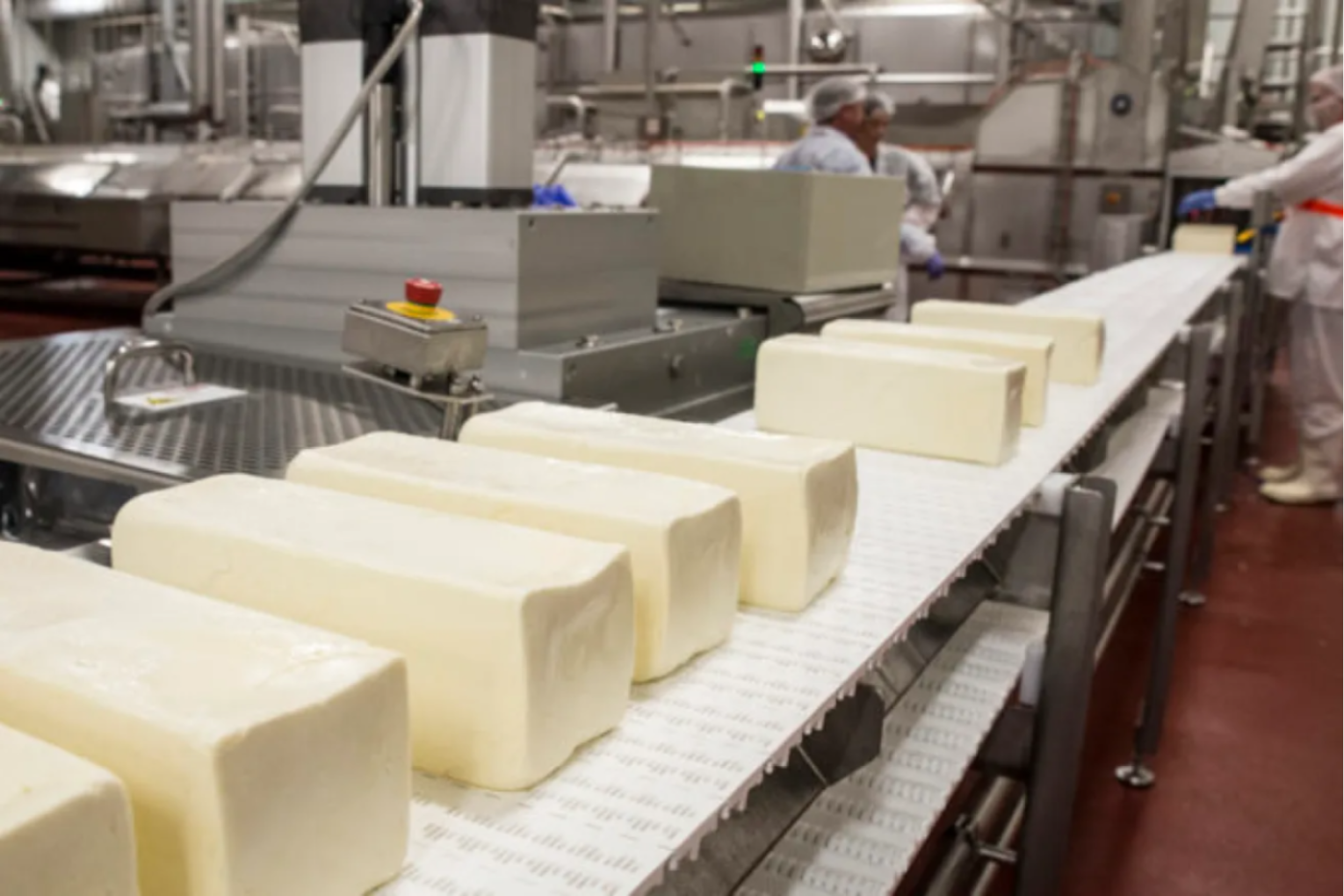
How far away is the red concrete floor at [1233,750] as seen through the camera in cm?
188

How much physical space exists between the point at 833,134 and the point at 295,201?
2.37 meters

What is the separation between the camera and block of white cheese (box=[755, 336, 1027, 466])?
120 centimetres

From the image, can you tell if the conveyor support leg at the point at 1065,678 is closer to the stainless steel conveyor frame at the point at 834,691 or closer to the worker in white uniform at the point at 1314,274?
the stainless steel conveyor frame at the point at 834,691

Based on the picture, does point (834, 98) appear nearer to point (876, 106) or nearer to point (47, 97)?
point (876, 106)

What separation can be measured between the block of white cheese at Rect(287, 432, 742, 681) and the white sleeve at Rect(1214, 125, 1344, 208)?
3.66 meters

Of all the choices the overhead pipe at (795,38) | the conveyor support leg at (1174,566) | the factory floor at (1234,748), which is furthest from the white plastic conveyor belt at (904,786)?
the overhead pipe at (795,38)

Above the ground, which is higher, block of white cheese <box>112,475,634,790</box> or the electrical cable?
the electrical cable

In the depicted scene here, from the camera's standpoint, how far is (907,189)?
4242 millimetres

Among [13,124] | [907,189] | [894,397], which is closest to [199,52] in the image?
[13,124]

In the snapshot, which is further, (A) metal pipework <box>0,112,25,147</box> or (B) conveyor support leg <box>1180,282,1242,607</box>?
(A) metal pipework <box>0,112,25,147</box>

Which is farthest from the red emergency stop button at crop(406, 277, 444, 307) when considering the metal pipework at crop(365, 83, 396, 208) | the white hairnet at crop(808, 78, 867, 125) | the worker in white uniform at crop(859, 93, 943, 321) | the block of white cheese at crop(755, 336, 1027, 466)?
the white hairnet at crop(808, 78, 867, 125)

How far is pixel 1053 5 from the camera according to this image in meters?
6.51

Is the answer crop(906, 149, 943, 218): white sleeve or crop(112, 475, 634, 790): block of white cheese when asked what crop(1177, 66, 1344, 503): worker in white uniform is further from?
crop(112, 475, 634, 790): block of white cheese

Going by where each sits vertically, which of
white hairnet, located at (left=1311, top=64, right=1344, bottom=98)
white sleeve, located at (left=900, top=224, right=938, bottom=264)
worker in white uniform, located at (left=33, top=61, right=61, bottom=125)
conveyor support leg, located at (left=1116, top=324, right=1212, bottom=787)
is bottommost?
conveyor support leg, located at (left=1116, top=324, right=1212, bottom=787)
